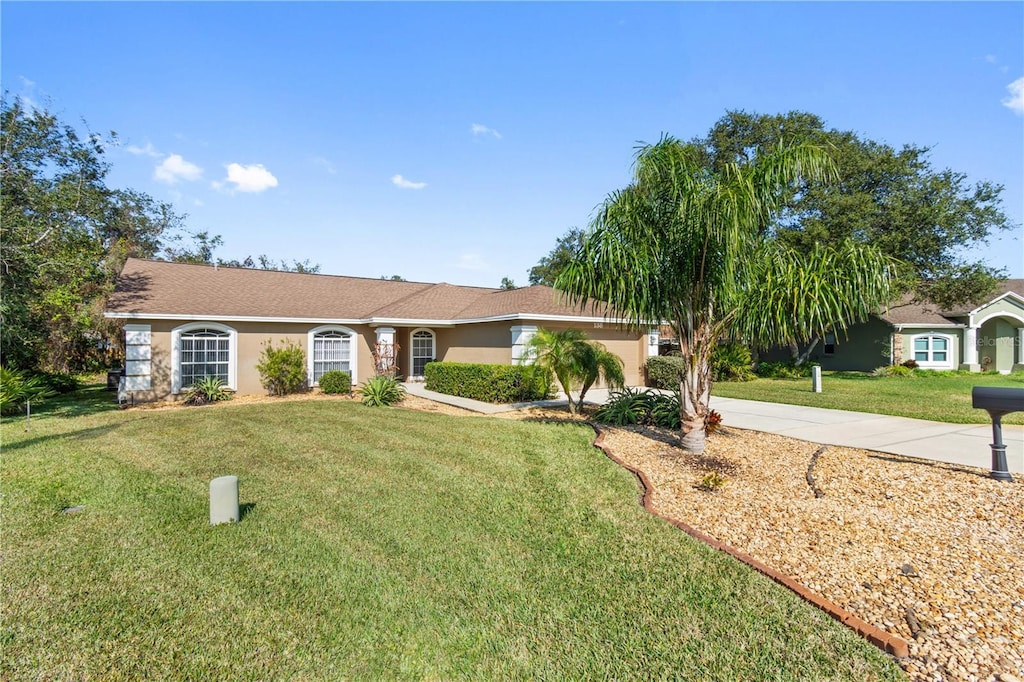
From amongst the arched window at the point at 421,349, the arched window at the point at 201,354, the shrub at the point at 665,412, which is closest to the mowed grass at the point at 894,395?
the shrub at the point at 665,412

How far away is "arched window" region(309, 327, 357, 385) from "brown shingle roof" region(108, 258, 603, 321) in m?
0.59

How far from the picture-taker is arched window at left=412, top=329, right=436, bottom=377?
1914 centimetres

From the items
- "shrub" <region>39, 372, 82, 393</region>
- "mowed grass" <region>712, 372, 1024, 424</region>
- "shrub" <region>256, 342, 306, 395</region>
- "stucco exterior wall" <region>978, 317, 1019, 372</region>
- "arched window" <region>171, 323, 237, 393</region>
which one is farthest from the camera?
"stucco exterior wall" <region>978, 317, 1019, 372</region>

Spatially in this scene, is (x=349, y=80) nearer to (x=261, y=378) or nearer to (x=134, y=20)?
(x=134, y=20)

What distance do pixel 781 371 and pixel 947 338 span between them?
975 cm

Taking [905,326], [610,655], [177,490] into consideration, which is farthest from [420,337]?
[905,326]

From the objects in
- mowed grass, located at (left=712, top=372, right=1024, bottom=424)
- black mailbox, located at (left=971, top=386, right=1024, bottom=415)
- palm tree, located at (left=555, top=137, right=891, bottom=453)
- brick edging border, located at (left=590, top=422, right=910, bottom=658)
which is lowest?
brick edging border, located at (left=590, top=422, right=910, bottom=658)

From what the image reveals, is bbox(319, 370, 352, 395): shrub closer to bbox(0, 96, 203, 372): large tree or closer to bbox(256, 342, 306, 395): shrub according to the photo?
bbox(256, 342, 306, 395): shrub

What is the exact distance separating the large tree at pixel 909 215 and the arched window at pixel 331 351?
1794 cm

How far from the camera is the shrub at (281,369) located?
1491 cm

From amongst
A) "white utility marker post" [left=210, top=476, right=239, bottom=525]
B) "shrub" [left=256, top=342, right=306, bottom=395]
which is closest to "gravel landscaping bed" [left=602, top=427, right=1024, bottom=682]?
"white utility marker post" [left=210, top=476, right=239, bottom=525]

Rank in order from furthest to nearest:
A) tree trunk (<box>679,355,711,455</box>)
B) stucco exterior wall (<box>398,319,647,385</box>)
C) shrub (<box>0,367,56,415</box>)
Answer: stucco exterior wall (<box>398,319,647,385</box>)
shrub (<box>0,367,56,415</box>)
tree trunk (<box>679,355,711,455</box>)

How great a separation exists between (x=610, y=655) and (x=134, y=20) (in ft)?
42.1

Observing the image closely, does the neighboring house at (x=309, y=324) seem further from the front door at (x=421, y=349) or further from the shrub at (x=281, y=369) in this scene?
the shrub at (x=281, y=369)
